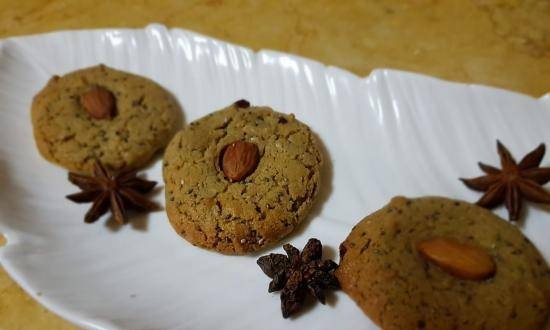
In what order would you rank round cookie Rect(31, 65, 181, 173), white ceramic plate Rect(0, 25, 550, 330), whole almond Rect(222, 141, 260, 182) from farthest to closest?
1. round cookie Rect(31, 65, 181, 173)
2. whole almond Rect(222, 141, 260, 182)
3. white ceramic plate Rect(0, 25, 550, 330)

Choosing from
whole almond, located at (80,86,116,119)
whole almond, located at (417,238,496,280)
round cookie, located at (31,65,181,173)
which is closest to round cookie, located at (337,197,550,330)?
whole almond, located at (417,238,496,280)

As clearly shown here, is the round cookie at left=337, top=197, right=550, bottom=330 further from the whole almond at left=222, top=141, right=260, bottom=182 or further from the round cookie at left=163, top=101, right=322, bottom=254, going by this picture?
the whole almond at left=222, top=141, right=260, bottom=182

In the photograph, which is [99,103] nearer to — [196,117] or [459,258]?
[196,117]

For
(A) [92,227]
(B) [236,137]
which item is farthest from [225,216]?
(A) [92,227]

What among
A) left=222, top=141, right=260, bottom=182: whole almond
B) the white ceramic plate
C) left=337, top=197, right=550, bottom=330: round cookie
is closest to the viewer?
left=337, top=197, right=550, bottom=330: round cookie

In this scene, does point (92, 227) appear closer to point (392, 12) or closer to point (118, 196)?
point (118, 196)

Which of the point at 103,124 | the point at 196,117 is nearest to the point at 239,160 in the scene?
the point at 196,117

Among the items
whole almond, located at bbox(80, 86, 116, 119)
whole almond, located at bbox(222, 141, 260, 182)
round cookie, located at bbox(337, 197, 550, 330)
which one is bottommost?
round cookie, located at bbox(337, 197, 550, 330)
